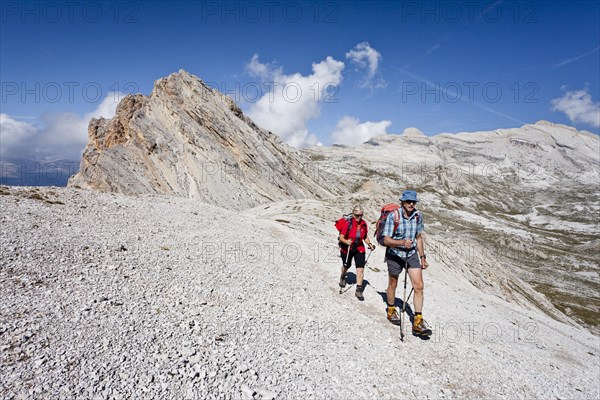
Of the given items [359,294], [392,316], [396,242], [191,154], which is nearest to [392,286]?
[392,316]

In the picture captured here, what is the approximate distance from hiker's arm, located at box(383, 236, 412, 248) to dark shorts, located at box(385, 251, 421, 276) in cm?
49

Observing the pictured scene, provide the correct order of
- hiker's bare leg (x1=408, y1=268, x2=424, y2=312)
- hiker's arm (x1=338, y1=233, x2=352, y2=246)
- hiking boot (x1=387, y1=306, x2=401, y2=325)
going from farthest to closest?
hiker's arm (x1=338, y1=233, x2=352, y2=246)
hiking boot (x1=387, y1=306, x2=401, y2=325)
hiker's bare leg (x1=408, y1=268, x2=424, y2=312)

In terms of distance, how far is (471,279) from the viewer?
28.9 m

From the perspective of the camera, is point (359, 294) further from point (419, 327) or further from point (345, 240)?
point (419, 327)

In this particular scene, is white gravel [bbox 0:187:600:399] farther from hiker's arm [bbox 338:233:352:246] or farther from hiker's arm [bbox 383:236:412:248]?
hiker's arm [bbox 383:236:412:248]

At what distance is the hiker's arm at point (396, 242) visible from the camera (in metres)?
9.09

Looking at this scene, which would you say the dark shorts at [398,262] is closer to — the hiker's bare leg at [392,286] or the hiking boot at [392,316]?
the hiker's bare leg at [392,286]

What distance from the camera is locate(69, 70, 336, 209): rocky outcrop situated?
137 feet

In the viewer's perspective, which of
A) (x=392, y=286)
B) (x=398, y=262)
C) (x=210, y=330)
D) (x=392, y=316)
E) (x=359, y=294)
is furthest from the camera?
(x=359, y=294)

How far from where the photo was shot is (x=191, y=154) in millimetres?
44438

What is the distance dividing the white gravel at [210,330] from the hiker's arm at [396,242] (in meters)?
2.66

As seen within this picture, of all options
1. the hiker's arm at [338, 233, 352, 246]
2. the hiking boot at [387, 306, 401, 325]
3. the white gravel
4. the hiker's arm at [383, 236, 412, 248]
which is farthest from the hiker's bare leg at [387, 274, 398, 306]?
the hiker's arm at [338, 233, 352, 246]

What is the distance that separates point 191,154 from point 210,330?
131 ft

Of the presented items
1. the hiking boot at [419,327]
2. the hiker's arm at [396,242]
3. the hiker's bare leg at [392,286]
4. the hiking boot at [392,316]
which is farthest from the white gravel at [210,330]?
the hiker's arm at [396,242]
